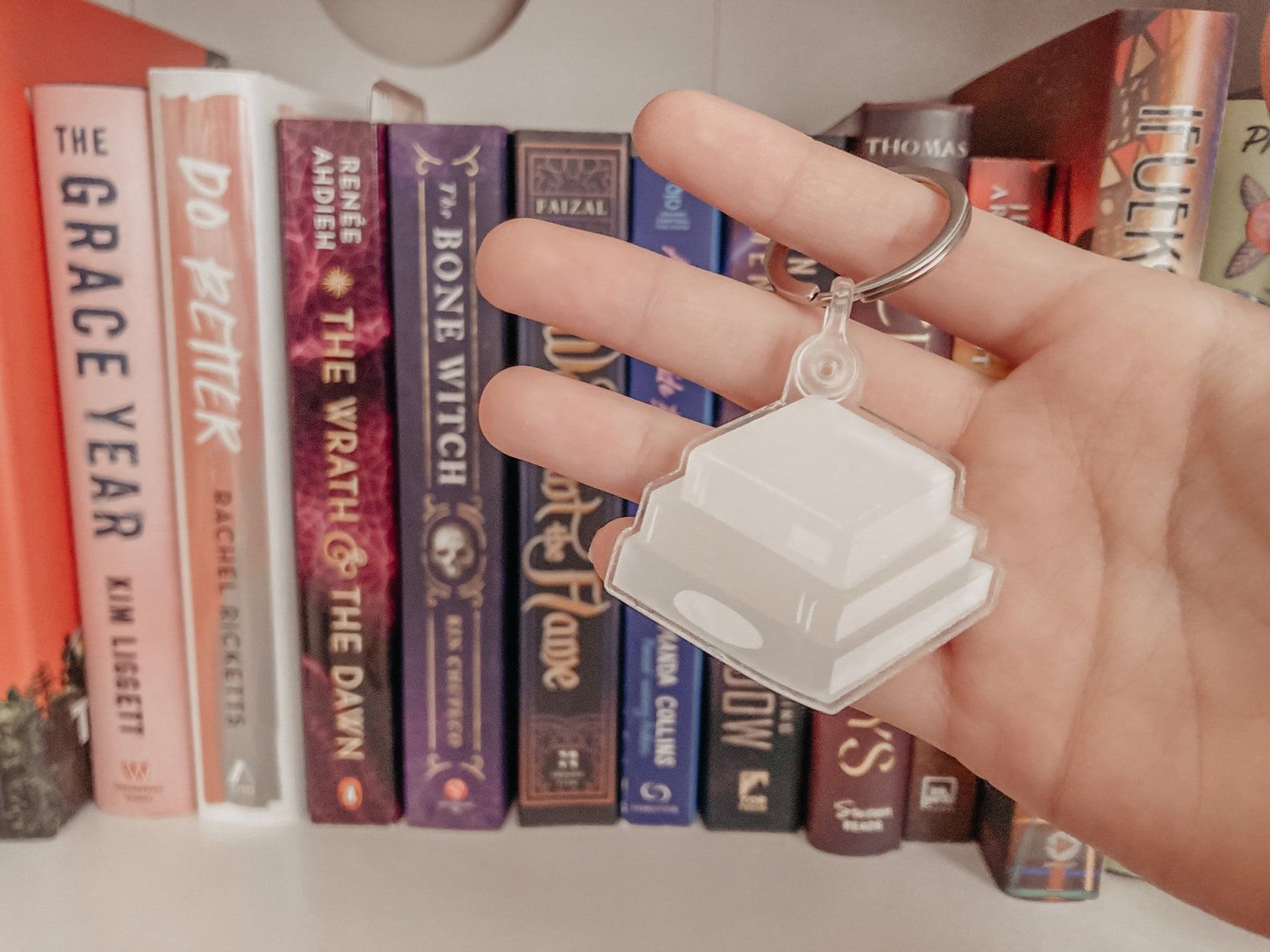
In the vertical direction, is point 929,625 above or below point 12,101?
below

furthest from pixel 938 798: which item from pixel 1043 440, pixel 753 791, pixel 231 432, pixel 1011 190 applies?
pixel 231 432

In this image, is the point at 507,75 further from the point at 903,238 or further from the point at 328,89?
the point at 903,238

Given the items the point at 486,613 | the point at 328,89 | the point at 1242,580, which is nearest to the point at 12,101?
the point at 328,89

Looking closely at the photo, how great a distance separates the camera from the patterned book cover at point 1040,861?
21.5 inches

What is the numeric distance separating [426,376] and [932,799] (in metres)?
0.40

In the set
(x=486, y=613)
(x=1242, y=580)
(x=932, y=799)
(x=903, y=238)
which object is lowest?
(x=932, y=799)

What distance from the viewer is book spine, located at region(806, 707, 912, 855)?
573mm

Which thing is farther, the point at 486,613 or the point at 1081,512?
the point at 486,613

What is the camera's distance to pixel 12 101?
52cm

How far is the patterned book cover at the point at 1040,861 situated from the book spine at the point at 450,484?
303 millimetres

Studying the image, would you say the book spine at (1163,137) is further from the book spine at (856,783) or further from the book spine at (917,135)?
the book spine at (856,783)

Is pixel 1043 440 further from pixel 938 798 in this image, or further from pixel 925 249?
pixel 938 798

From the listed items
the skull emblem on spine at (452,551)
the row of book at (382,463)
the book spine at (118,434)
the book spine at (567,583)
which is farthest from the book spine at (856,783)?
the book spine at (118,434)

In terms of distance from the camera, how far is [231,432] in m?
0.56
